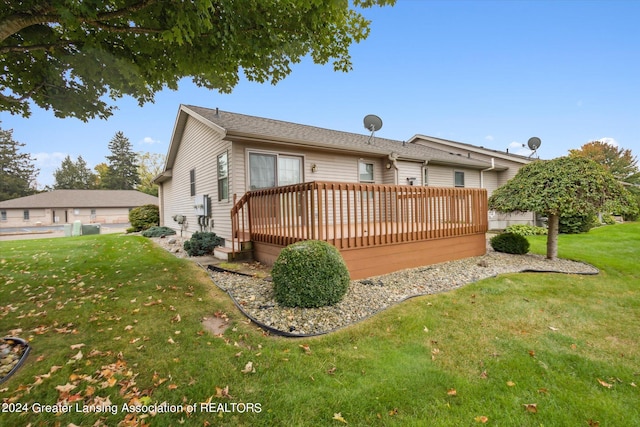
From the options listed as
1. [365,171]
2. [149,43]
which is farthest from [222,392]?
[365,171]

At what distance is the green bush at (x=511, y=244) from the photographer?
7.86 m

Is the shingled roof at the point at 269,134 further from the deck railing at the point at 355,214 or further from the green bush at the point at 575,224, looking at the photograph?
the green bush at the point at 575,224

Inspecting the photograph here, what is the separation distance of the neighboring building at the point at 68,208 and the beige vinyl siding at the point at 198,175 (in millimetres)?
24722

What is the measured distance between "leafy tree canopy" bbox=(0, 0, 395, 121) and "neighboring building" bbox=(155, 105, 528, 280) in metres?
2.18

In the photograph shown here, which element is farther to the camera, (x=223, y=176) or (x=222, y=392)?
(x=223, y=176)

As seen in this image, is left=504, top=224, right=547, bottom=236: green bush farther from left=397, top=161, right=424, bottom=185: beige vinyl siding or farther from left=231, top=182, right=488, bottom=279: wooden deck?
left=231, top=182, right=488, bottom=279: wooden deck

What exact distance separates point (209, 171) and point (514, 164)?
50.0 ft

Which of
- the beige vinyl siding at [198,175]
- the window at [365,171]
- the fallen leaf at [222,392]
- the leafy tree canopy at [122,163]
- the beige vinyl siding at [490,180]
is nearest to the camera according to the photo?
the fallen leaf at [222,392]

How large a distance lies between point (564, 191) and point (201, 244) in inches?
354

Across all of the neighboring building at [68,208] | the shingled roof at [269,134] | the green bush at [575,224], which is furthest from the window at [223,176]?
the neighboring building at [68,208]

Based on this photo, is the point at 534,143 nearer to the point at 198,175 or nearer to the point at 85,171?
the point at 198,175

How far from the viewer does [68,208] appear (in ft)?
112

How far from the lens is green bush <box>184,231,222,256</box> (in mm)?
7840

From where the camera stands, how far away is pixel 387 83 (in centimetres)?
1467
